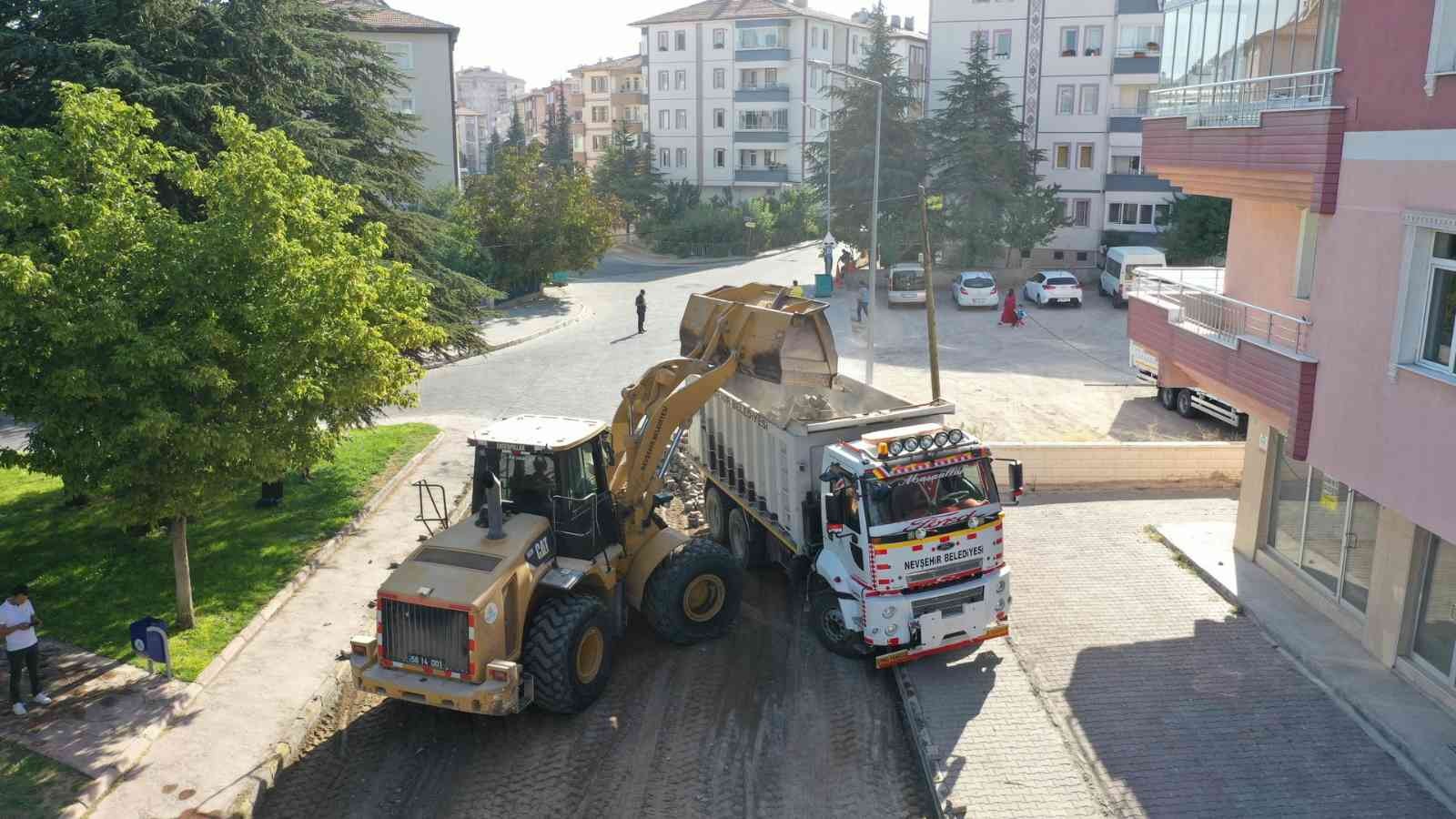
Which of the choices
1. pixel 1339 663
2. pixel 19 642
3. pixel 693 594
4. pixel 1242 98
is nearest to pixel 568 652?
pixel 693 594

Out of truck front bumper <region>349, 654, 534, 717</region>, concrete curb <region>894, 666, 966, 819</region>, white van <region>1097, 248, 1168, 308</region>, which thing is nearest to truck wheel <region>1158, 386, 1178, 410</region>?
white van <region>1097, 248, 1168, 308</region>

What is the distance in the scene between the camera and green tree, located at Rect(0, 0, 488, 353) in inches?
776

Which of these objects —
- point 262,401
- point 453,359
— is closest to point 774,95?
point 453,359

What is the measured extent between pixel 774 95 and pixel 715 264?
630 inches

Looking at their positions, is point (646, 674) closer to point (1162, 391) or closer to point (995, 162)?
point (1162, 391)

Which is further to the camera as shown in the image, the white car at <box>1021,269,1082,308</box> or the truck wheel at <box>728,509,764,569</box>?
the white car at <box>1021,269,1082,308</box>

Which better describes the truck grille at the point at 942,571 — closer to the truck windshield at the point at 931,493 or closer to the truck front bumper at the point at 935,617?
the truck front bumper at the point at 935,617

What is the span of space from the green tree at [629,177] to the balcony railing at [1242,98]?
169ft

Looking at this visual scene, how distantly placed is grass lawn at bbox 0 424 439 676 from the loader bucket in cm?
661

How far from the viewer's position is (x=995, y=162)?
159 ft

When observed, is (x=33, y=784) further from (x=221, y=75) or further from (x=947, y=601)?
(x=221, y=75)

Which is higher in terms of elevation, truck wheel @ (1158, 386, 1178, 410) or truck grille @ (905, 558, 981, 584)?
truck grille @ (905, 558, 981, 584)

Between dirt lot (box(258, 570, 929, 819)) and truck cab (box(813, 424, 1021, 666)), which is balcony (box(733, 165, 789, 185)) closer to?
truck cab (box(813, 424, 1021, 666))

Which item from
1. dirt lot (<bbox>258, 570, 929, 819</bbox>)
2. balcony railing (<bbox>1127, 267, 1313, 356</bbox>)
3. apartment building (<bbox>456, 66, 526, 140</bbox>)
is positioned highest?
apartment building (<bbox>456, 66, 526, 140</bbox>)
